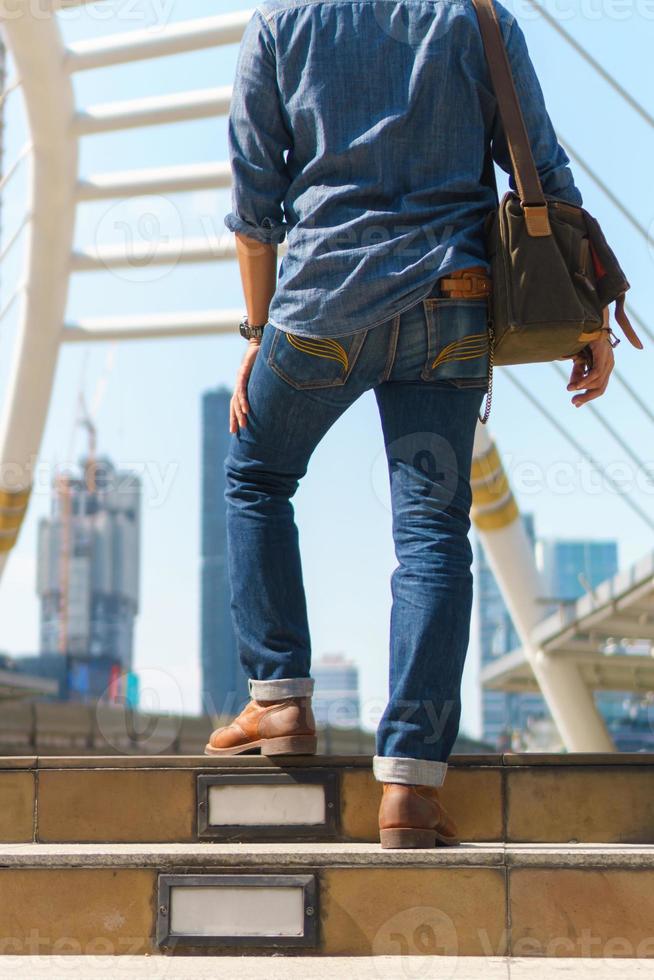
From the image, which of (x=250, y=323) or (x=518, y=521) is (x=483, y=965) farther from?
(x=518, y=521)

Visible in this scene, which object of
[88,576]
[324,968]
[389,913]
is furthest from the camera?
[88,576]

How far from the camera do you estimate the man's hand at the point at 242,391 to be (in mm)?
2834

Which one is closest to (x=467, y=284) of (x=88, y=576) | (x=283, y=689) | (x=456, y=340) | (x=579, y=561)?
(x=456, y=340)

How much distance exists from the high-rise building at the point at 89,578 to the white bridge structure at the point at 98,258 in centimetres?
10450

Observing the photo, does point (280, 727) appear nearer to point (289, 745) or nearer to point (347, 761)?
point (289, 745)

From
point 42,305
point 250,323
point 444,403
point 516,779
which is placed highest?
point 42,305

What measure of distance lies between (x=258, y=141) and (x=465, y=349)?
0.62 m

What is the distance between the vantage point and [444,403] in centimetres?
272

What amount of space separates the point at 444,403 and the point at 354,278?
0.33 metres

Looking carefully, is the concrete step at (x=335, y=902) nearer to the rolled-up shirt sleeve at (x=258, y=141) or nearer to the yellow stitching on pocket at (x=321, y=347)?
the yellow stitching on pocket at (x=321, y=347)

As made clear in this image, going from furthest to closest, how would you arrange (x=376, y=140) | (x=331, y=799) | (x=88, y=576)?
(x=88, y=576), (x=331, y=799), (x=376, y=140)

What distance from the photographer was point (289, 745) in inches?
110

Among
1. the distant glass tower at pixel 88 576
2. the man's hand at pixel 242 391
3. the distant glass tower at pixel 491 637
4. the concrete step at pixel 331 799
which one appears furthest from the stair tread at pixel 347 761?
the distant glass tower at pixel 491 637

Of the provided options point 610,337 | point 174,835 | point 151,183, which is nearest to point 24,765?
point 174,835
